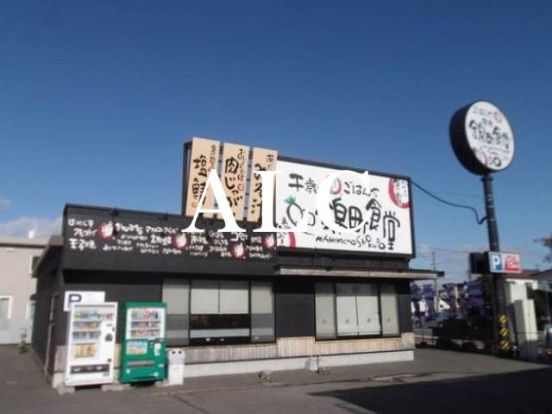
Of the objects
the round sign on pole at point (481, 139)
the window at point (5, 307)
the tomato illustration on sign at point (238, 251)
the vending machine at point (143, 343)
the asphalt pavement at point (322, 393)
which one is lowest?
the asphalt pavement at point (322, 393)

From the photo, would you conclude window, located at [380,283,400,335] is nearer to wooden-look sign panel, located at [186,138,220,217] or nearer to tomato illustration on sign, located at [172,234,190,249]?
wooden-look sign panel, located at [186,138,220,217]

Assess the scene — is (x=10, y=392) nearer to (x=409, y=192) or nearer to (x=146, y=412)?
(x=146, y=412)

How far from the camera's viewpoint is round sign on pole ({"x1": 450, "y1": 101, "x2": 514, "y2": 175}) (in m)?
23.4

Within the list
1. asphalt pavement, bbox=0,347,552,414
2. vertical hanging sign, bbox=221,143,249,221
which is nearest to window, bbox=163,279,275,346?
asphalt pavement, bbox=0,347,552,414

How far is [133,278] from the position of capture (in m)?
16.3

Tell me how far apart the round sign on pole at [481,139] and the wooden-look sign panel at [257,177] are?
28.3ft

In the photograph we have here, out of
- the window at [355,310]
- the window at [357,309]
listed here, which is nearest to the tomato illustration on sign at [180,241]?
the window at [355,310]

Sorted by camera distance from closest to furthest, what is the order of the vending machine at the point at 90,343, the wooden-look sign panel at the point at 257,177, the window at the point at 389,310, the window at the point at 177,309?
the vending machine at the point at 90,343 → the window at the point at 177,309 → the wooden-look sign panel at the point at 257,177 → the window at the point at 389,310

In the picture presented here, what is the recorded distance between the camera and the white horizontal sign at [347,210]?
19328mm

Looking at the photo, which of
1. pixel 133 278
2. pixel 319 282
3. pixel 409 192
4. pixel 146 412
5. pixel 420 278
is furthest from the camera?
pixel 409 192

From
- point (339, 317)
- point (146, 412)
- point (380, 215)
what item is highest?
point (380, 215)

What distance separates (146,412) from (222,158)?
→ 9.17 m

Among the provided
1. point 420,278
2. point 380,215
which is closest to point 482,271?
point 420,278

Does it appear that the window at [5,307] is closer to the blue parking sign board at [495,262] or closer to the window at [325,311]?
the window at [325,311]
